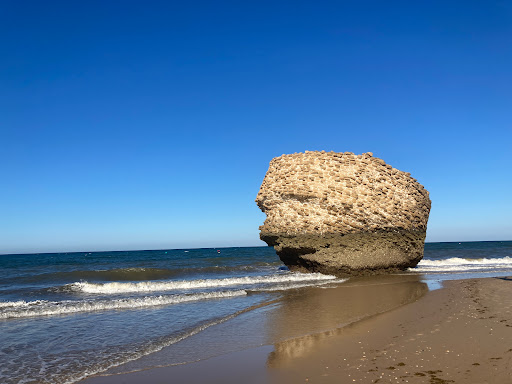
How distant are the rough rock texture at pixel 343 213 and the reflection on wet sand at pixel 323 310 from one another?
2506 millimetres

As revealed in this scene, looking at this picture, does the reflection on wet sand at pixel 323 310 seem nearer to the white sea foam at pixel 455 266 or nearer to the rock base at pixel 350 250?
the rock base at pixel 350 250

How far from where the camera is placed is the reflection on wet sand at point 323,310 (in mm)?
5834

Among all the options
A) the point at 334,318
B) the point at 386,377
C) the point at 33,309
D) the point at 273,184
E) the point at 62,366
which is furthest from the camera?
the point at 273,184

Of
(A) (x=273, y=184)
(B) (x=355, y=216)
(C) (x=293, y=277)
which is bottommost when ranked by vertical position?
(C) (x=293, y=277)

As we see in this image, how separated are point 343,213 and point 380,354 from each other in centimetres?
1129

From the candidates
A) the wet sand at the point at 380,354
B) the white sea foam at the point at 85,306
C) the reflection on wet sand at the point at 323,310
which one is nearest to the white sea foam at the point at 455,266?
the reflection on wet sand at the point at 323,310

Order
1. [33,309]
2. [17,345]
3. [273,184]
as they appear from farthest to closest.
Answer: [273,184], [33,309], [17,345]

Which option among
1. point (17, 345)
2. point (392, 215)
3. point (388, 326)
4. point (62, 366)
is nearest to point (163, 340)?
point (62, 366)

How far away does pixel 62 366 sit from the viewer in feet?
17.3

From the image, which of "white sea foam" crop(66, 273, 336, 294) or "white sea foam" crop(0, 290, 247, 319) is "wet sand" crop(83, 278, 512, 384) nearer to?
"white sea foam" crop(0, 290, 247, 319)

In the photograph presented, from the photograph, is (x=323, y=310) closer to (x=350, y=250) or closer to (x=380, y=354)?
(x=380, y=354)

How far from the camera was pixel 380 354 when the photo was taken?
4957mm

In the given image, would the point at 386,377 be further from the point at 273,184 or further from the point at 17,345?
the point at 273,184

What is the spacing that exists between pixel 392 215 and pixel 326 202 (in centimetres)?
304
